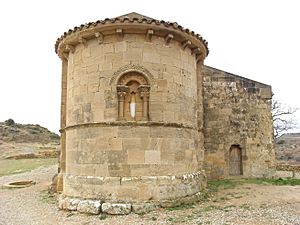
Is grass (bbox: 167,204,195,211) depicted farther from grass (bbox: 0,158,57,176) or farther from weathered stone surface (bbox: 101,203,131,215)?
grass (bbox: 0,158,57,176)

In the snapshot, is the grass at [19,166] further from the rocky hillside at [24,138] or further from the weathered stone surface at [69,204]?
the weathered stone surface at [69,204]

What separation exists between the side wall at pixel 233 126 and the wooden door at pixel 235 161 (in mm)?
147

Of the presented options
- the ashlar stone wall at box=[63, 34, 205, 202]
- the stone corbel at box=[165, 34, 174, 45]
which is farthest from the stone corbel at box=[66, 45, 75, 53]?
the stone corbel at box=[165, 34, 174, 45]

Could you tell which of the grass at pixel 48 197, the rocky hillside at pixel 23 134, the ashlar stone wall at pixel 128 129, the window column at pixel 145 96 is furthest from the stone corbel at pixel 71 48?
the rocky hillside at pixel 23 134

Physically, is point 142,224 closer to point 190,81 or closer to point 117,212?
point 117,212

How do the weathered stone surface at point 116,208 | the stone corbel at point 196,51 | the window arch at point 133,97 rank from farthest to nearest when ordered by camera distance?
the stone corbel at point 196,51
the window arch at point 133,97
the weathered stone surface at point 116,208

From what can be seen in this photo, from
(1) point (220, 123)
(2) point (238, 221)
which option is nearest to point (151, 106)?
(2) point (238, 221)

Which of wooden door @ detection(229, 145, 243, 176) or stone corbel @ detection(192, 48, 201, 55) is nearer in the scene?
stone corbel @ detection(192, 48, 201, 55)

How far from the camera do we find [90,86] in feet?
28.0

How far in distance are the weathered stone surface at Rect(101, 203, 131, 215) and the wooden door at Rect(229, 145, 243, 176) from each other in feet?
24.5

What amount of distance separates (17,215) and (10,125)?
4675 centimetres

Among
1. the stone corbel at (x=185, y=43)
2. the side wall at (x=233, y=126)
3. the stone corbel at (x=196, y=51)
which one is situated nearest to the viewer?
the stone corbel at (x=185, y=43)

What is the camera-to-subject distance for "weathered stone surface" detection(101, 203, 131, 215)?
7489 mm

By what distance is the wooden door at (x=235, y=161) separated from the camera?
13.7 meters
